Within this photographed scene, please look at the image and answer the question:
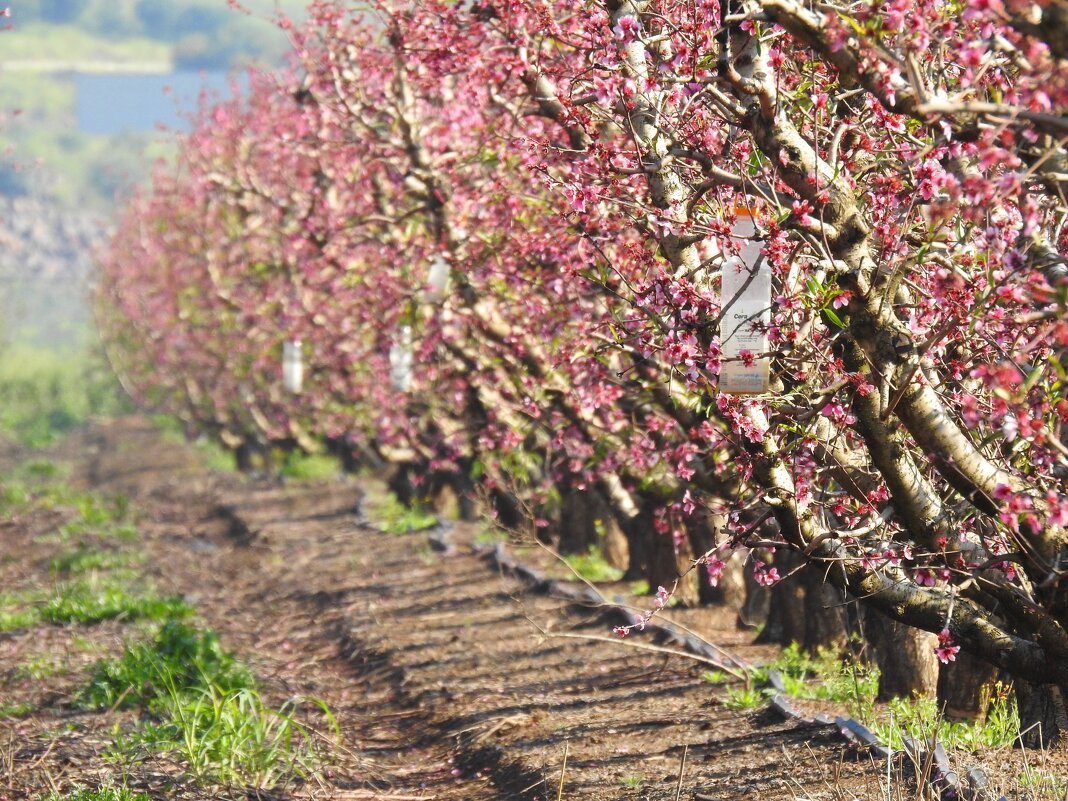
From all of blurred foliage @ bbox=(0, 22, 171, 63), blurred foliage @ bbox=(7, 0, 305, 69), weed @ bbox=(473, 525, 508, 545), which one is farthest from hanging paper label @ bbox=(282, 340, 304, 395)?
blurred foliage @ bbox=(0, 22, 171, 63)

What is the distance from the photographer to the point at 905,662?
9.43 metres

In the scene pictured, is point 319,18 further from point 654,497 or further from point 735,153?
point 735,153

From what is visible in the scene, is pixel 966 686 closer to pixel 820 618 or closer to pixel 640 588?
pixel 820 618

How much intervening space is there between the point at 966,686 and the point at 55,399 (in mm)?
49183

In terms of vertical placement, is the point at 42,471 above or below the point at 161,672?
below

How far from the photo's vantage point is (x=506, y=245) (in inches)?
453

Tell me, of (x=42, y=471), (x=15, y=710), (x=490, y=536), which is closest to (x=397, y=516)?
(x=490, y=536)

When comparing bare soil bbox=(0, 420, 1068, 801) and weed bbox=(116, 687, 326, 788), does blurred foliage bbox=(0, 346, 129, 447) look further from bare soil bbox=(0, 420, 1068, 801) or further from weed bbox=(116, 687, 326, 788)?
weed bbox=(116, 687, 326, 788)

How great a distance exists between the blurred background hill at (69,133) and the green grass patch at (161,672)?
47.3 meters

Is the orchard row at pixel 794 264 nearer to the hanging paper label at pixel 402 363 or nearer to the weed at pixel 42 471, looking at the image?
the hanging paper label at pixel 402 363

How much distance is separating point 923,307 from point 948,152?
37.4 inches

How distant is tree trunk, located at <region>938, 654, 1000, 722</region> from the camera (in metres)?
8.70

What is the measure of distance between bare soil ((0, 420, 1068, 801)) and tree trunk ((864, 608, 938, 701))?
1074 millimetres

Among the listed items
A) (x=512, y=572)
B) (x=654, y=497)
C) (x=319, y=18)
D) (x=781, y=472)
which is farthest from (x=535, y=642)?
(x=319, y=18)
